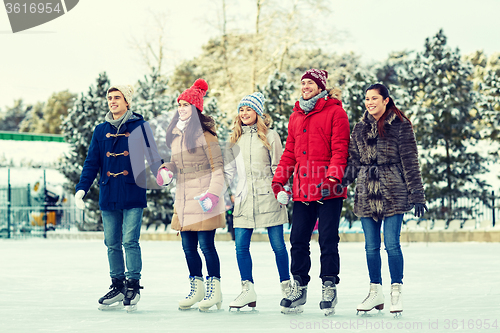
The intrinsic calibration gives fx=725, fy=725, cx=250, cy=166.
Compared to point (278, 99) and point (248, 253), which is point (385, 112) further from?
point (278, 99)

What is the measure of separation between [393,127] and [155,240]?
14.5 meters

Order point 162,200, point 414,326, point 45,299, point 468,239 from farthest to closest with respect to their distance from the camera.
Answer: point 162,200, point 468,239, point 45,299, point 414,326

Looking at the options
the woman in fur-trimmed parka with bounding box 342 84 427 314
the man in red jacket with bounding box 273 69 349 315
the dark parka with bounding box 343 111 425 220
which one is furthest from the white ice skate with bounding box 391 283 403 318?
the dark parka with bounding box 343 111 425 220

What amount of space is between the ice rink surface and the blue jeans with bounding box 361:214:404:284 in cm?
36

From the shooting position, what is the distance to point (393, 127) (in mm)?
6078

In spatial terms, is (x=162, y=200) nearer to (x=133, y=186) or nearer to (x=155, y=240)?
(x=155, y=240)

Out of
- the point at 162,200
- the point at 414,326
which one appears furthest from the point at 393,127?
the point at 162,200

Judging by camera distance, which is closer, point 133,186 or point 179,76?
point 133,186

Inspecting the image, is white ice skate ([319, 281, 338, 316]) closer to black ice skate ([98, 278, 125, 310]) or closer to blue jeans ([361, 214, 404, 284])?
blue jeans ([361, 214, 404, 284])

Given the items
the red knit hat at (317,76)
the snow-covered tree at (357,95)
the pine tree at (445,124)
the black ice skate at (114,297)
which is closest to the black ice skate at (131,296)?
the black ice skate at (114,297)

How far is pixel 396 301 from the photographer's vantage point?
5.90m

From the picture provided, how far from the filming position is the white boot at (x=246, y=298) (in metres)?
6.30

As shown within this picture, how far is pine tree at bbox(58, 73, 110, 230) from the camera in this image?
21.4 metres

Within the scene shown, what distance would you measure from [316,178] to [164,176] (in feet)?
4.59
